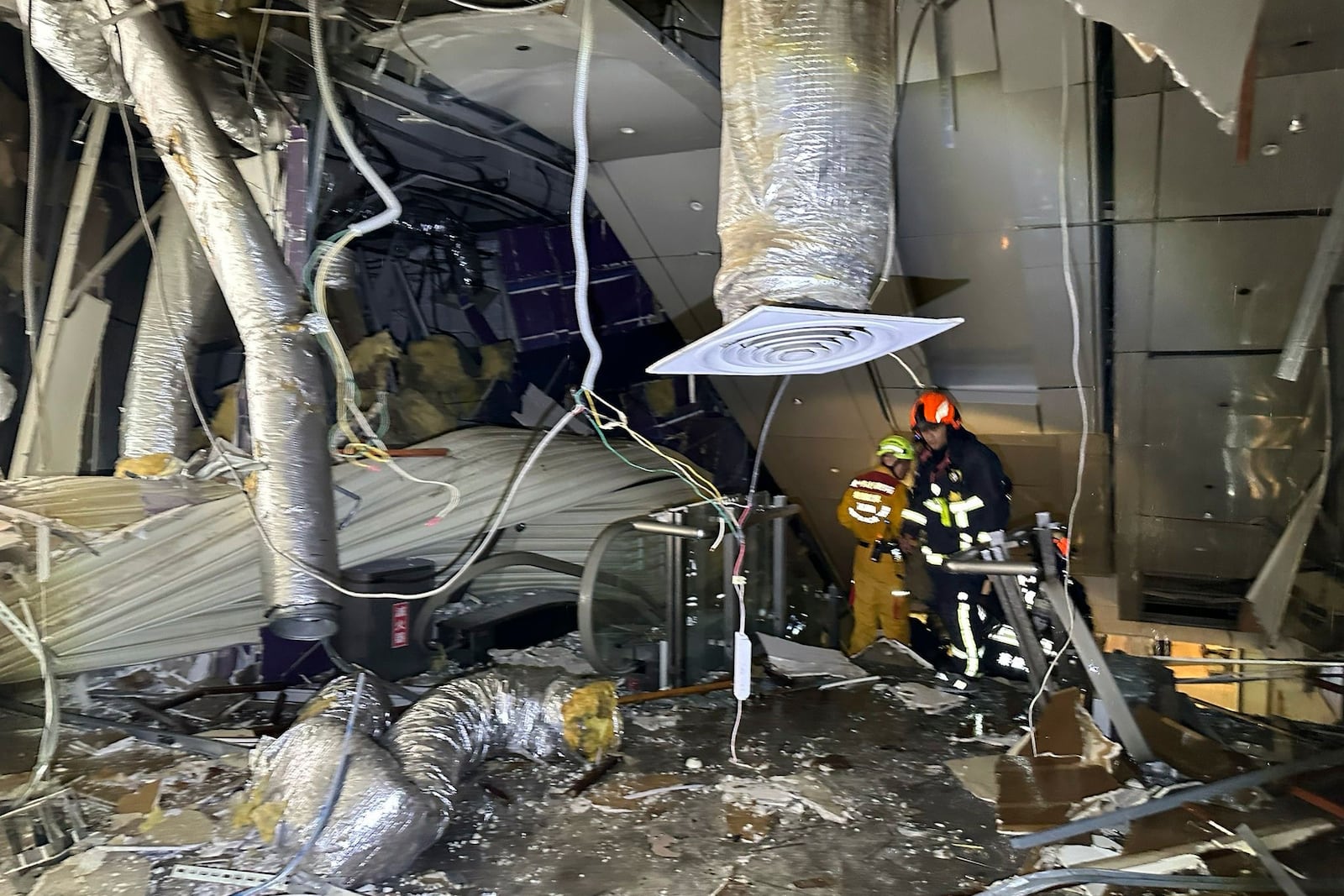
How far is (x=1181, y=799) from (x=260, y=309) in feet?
8.56

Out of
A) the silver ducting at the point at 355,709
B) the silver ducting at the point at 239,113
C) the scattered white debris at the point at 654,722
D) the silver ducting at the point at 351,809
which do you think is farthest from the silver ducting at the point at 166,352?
the scattered white debris at the point at 654,722

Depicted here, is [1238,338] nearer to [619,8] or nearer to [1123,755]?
[1123,755]

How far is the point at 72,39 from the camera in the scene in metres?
2.05

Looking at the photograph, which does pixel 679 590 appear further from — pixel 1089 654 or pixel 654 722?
pixel 1089 654

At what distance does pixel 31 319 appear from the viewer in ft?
8.07

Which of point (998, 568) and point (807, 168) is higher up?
point (807, 168)

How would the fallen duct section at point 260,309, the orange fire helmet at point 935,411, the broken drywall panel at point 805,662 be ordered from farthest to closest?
the orange fire helmet at point 935,411
the broken drywall panel at point 805,662
the fallen duct section at point 260,309

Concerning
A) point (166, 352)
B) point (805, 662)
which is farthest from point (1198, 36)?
point (166, 352)

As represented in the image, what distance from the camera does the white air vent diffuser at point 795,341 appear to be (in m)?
1.55

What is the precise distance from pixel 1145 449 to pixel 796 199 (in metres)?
2.50

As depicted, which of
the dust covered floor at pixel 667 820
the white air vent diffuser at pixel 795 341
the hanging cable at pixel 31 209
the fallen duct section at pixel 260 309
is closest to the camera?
the white air vent diffuser at pixel 795 341

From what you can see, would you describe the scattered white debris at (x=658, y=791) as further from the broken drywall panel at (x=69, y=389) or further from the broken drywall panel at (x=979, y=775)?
the broken drywall panel at (x=69, y=389)

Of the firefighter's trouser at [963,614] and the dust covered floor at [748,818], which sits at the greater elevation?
the firefighter's trouser at [963,614]

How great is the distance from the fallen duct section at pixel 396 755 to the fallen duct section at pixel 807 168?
1014mm
